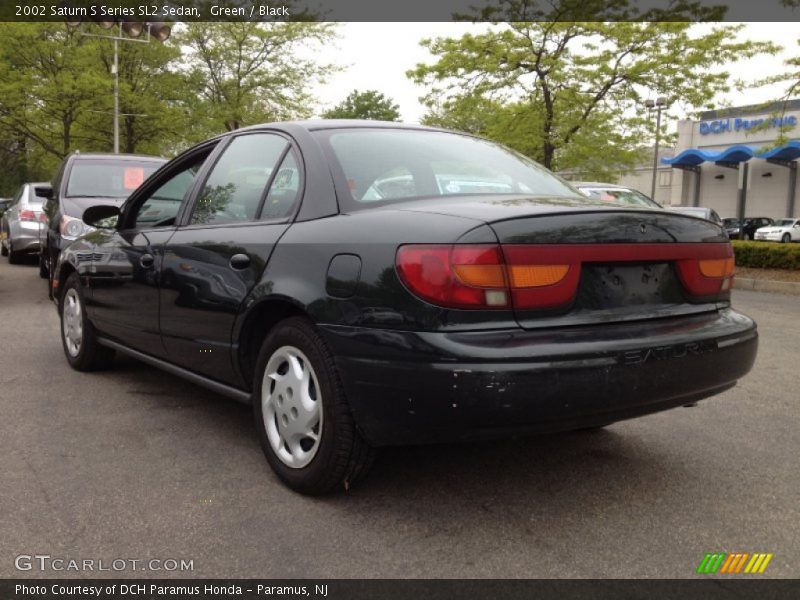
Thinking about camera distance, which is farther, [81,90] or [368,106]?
[368,106]

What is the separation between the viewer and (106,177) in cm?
955

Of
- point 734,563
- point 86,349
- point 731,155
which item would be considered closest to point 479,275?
point 734,563

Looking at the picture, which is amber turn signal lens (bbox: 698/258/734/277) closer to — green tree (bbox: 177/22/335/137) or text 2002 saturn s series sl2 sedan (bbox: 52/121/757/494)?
text 2002 saturn s series sl2 sedan (bbox: 52/121/757/494)

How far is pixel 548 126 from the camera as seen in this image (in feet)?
70.3

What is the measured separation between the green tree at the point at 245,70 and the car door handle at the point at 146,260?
25166mm

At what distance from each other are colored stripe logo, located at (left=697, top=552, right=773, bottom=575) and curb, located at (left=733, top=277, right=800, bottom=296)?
404 inches

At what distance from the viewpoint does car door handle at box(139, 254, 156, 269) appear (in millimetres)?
4122

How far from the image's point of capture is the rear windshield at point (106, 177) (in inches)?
366

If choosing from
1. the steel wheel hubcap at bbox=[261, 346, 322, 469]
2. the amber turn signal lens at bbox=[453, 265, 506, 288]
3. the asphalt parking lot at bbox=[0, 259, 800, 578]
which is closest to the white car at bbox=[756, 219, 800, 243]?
the asphalt parking lot at bbox=[0, 259, 800, 578]

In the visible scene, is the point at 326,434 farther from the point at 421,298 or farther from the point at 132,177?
the point at 132,177

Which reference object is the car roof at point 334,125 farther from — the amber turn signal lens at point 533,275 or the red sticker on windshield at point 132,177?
the red sticker on windshield at point 132,177

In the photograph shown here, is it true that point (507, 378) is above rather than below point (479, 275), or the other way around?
below

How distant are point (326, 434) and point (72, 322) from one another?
10.5 ft
